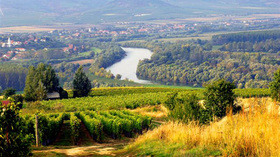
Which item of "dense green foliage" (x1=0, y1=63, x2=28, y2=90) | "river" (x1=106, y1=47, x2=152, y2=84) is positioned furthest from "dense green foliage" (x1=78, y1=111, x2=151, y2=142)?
"river" (x1=106, y1=47, x2=152, y2=84)

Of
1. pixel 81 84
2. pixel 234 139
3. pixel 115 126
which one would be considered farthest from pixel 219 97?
pixel 81 84

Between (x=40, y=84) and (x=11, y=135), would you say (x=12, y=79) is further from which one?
Answer: (x=11, y=135)

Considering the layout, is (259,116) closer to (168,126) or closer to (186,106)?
(168,126)

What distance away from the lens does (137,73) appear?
344 ft

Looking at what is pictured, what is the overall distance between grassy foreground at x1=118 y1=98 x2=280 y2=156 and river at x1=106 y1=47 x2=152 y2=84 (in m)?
82.2

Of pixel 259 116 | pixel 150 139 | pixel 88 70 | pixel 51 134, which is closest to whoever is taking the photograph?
pixel 259 116

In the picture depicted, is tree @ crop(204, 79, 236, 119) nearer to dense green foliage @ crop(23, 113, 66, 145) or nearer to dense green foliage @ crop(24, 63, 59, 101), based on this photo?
dense green foliage @ crop(23, 113, 66, 145)

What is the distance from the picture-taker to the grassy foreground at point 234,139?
8.45 metres

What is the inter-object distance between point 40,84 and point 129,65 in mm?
68759

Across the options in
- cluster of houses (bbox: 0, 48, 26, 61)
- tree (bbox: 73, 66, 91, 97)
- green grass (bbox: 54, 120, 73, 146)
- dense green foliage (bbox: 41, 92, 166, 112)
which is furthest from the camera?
cluster of houses (bbox: 0, 48, 26, 61)

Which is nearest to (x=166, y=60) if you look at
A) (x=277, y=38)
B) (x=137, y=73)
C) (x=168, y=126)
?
(x=137, y=73)

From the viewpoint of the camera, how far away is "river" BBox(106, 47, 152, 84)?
10040 centimetres

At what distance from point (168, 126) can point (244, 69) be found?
87.5m

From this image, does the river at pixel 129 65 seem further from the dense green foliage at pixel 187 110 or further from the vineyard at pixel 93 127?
the dense green foliage at pixel 187 110
